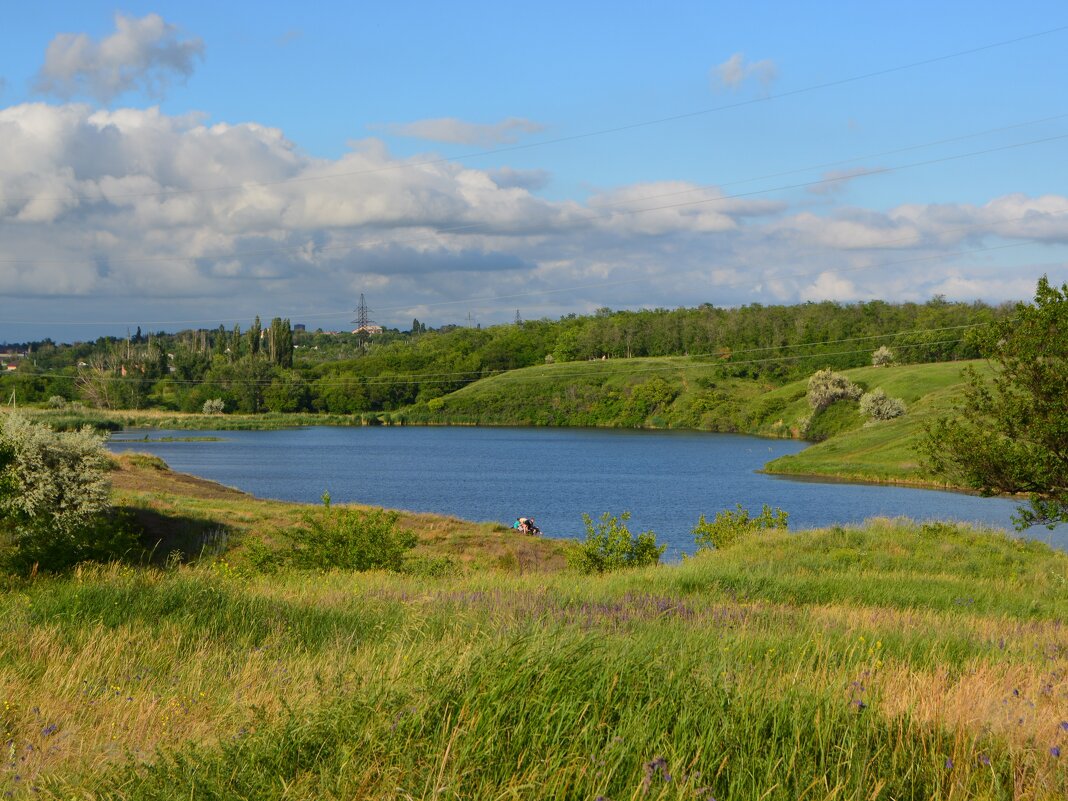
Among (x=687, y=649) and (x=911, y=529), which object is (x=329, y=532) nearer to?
(x=911, y=529)

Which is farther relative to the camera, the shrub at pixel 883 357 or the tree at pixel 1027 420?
the shrub at pixel 883 357

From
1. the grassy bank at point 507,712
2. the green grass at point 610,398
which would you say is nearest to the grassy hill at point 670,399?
the green grass at point 610,398

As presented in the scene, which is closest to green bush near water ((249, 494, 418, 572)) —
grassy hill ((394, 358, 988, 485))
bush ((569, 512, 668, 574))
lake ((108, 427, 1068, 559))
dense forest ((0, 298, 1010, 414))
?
bush ((569, 512, 668, 574))

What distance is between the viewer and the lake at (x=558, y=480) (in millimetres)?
51500

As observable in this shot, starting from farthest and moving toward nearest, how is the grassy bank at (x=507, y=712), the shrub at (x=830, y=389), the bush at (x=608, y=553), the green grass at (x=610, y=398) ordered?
the green grass at (x=610, y=398)
the shrub at (x=830, y=389)
the bush at (x=608, y=553)
the grassy bank at (x=507, y=712)

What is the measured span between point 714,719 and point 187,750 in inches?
96.8

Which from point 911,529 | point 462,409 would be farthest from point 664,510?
point 462,409

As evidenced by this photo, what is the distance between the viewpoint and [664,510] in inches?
2020

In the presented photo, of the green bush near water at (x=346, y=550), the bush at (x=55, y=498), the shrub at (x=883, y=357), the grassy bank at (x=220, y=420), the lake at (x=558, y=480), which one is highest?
the shrub at (x=883, y=357)

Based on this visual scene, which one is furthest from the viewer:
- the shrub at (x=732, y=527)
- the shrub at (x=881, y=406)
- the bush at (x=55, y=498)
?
the shrub at (x=881, y=406)

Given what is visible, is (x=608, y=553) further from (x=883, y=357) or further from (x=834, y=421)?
(x=883, y=357)

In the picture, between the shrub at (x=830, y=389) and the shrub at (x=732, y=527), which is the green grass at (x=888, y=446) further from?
the shrub at (x=732, y=527)

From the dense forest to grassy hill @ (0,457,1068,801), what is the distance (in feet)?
411

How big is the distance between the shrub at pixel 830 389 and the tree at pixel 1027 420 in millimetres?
87543
